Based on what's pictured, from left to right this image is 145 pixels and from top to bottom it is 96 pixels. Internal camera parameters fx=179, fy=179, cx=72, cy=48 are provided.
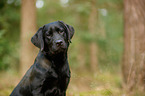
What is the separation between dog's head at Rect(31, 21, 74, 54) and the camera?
3479 mm

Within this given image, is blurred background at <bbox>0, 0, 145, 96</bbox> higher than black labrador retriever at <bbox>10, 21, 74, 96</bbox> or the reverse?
higher

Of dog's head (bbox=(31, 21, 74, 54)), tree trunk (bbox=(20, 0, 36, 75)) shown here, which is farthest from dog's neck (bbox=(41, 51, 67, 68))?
tree trunk (bbox=(20, 0, 36, 75))

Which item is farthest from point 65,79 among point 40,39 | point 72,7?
point 72,7

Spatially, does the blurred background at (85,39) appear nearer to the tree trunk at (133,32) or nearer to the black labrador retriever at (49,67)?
the tree trunk at (133,32)

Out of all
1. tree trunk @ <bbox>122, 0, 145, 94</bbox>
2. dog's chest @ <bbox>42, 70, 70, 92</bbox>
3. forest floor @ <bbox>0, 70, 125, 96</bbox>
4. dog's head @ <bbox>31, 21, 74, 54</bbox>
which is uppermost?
tree trunk @ <bbox>122, 0, 145, 94</bbox>

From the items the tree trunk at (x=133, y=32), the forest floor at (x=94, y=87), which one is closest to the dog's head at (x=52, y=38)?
the forest floor at (x=94, y=87)

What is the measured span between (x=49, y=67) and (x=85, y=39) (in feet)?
42.2

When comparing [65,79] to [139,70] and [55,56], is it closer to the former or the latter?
[55,56]

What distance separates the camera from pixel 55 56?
362 centimetres

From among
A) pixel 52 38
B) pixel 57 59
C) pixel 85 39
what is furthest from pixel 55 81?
pixel 85 39

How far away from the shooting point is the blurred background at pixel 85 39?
5402mm

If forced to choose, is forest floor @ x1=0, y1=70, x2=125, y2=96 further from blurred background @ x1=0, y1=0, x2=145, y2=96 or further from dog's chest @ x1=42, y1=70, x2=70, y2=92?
dog's chest @ x1=42, y1=70, x2=70, y2=92

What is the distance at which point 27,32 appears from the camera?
8.66 metres

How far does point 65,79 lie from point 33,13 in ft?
21.6
